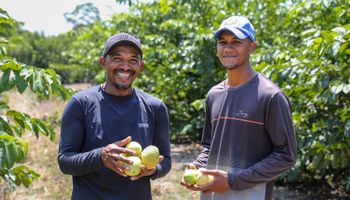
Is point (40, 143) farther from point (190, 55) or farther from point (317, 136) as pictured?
point (317, 136)

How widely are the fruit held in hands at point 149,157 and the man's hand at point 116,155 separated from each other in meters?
0.11

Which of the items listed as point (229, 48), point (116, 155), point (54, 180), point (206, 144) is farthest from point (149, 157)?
point (54, 180)

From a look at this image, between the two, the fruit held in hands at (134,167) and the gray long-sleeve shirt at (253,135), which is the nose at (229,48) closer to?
the gray long-sleeve shirt at (253,135)

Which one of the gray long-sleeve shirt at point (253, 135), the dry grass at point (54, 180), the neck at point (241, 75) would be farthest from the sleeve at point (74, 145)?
the dry grass at point (54, 180)

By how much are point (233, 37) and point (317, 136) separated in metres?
2.98

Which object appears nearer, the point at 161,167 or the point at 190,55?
the point at 161,167

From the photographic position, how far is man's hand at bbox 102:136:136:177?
2029 mm

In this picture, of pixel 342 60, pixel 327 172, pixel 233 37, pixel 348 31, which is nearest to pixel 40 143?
pixel 327 172

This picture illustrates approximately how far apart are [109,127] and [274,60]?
3665mm

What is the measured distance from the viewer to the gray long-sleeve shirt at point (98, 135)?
2.20 metres

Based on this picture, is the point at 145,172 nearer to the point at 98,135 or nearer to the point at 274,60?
the point at 98,135

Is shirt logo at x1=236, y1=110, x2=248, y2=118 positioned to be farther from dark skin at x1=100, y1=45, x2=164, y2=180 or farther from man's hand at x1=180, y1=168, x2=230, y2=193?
dark skin at x1=100, y1=45, x2=164, y2=180

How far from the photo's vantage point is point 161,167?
237 cm

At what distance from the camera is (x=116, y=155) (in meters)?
2.03
